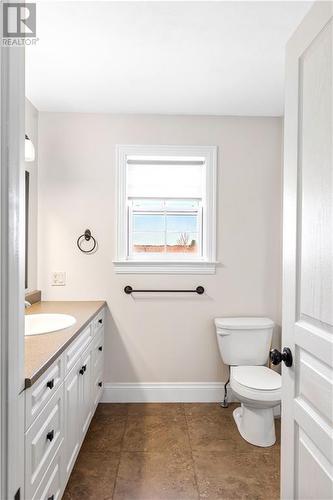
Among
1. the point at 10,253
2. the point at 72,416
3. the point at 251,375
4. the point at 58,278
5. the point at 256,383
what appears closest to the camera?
the point at 10,253

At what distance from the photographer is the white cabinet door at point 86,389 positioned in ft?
6.00

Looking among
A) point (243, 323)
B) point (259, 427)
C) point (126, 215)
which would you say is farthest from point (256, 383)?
point (126, 215)

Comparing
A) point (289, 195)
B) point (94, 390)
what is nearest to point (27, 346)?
point (94, 390)

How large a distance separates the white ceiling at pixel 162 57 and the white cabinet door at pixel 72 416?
1.82m

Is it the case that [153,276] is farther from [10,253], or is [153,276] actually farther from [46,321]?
[10,253]

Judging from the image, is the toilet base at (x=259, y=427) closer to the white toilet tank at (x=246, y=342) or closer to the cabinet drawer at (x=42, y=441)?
the white toilet tank at (x=246, y=342)

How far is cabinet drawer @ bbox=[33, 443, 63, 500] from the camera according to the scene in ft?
3.89

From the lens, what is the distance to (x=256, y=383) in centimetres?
204

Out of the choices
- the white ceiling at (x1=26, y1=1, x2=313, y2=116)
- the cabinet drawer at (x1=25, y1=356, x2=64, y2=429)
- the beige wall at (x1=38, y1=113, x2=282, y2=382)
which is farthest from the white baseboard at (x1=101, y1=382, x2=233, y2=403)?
the white ceiling at (x1=26, y1=1, x2=313, y2=116)

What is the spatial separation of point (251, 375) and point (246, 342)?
302 millimetres

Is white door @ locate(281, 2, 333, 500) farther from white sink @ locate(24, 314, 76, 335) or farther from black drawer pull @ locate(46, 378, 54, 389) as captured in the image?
white sink @ locate(24, 314, 76, 335)

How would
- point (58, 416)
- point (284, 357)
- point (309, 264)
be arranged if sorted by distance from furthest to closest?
point (58, 416), point (284, 357), point (309, 264)

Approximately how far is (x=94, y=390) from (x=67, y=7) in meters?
2.31

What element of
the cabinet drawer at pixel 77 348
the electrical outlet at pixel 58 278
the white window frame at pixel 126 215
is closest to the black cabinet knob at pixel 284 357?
the cabinet drawer at pixel 77 348
